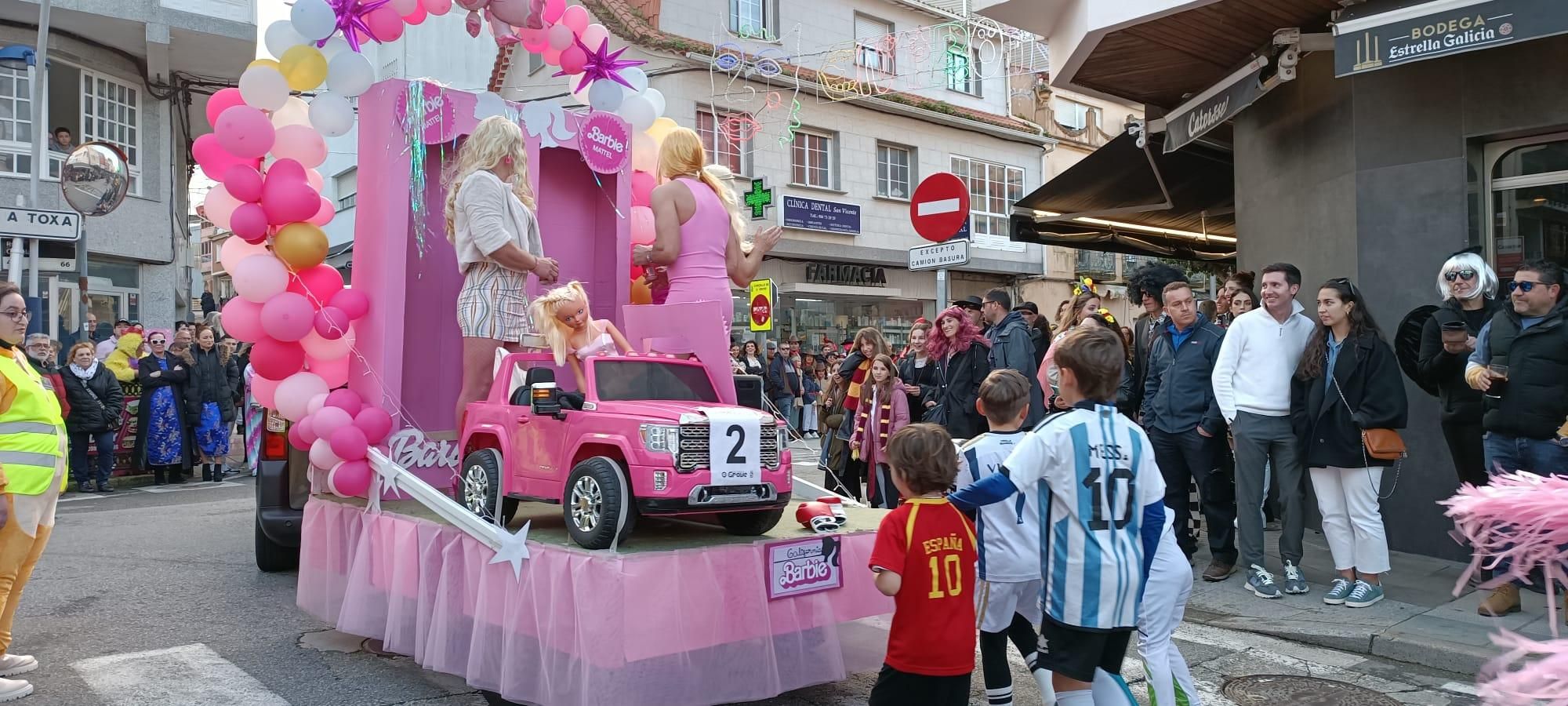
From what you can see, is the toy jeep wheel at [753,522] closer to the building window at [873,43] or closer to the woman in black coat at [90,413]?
the woman in black coat at [90,413]

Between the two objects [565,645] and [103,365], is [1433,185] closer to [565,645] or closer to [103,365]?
[565,645]

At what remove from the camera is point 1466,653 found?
5293 mm

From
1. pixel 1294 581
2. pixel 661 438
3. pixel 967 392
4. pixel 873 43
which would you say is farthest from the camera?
pixel 873 43

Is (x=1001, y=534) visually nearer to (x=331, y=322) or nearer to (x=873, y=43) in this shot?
(x=331, y=322)

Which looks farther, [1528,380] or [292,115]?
[292,115]

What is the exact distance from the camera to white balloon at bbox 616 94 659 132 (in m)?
6.96

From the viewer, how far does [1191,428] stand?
715 cm

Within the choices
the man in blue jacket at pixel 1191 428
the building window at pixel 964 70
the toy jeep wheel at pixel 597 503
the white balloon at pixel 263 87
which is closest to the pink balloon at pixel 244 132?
the white balloon at pixel 263 87

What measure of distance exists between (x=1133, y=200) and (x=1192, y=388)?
22.4 feet

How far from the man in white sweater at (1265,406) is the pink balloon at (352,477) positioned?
5205mm

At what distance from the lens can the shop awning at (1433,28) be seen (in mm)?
6211

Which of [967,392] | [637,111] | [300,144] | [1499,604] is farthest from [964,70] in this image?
[300,144]

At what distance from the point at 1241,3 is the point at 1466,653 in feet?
16.3

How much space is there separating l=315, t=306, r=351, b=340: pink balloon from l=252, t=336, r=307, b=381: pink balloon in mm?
171
